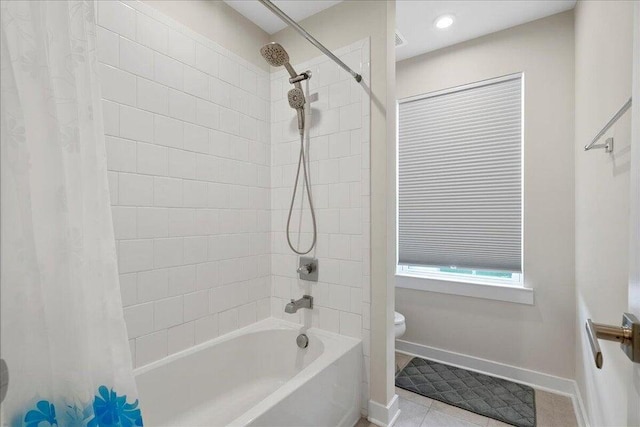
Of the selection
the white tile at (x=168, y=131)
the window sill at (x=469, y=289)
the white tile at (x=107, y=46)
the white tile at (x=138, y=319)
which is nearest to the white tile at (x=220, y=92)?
the white tile at (x=168, y=131)

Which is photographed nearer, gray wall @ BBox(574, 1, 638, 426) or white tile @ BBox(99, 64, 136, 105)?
gray wall @ BBox(574, 1, 638, 426)

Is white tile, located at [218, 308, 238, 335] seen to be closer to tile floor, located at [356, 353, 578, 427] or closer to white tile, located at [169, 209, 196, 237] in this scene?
white tile, located at [169, 209, 196, 237]

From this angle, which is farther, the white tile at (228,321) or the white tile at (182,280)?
the white tile at (228,321)

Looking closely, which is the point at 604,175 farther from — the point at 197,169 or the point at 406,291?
the point at 197,169

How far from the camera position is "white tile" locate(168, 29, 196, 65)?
5.24ft

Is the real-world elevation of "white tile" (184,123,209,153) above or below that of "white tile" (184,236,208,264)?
above

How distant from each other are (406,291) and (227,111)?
208 cm

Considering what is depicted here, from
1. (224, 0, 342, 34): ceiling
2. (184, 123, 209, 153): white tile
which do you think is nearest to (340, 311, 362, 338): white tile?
(184, 123, 209, 153): white tile

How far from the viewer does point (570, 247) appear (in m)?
2.06

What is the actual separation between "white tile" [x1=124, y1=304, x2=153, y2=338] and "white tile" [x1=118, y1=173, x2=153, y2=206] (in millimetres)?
500

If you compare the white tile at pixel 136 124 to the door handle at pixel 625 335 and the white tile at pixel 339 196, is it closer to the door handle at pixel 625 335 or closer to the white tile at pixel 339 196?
the white tile at pixel 339 196

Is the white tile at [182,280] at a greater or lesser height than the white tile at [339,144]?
lesser

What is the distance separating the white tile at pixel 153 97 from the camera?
1.46 m

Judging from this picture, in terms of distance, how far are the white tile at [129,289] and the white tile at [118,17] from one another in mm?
1135
